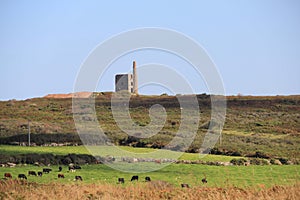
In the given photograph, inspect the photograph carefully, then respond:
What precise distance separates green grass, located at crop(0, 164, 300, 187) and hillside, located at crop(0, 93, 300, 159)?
10.8 m

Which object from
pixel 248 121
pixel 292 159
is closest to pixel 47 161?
pixel 292 159

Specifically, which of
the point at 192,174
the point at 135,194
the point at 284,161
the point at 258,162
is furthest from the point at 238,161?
the point at 135,194

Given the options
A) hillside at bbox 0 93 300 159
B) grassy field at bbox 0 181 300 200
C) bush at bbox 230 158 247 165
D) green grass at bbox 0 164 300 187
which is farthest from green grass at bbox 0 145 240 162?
grassy field at bbox 0 181 300 200

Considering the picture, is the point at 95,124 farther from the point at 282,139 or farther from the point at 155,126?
the point at 282,139

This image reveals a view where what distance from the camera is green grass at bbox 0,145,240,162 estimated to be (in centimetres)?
4141

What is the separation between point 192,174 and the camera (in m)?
31.9

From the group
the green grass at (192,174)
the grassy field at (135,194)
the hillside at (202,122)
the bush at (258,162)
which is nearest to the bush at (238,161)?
the bush at (258,162)

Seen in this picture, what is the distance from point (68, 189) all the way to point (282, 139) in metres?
41.3

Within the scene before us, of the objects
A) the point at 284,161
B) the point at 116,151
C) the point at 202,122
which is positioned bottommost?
the point at 284,161

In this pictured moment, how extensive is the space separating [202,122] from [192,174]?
122 ft

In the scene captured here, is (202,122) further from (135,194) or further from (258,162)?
(135,194)

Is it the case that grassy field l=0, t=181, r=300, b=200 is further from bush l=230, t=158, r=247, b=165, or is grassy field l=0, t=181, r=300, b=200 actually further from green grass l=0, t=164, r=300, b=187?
bush l=230, t=158, r=247, b=165

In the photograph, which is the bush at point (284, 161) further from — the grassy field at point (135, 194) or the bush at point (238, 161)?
the grassy field at point (135, 194)

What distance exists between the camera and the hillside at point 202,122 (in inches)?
2013
